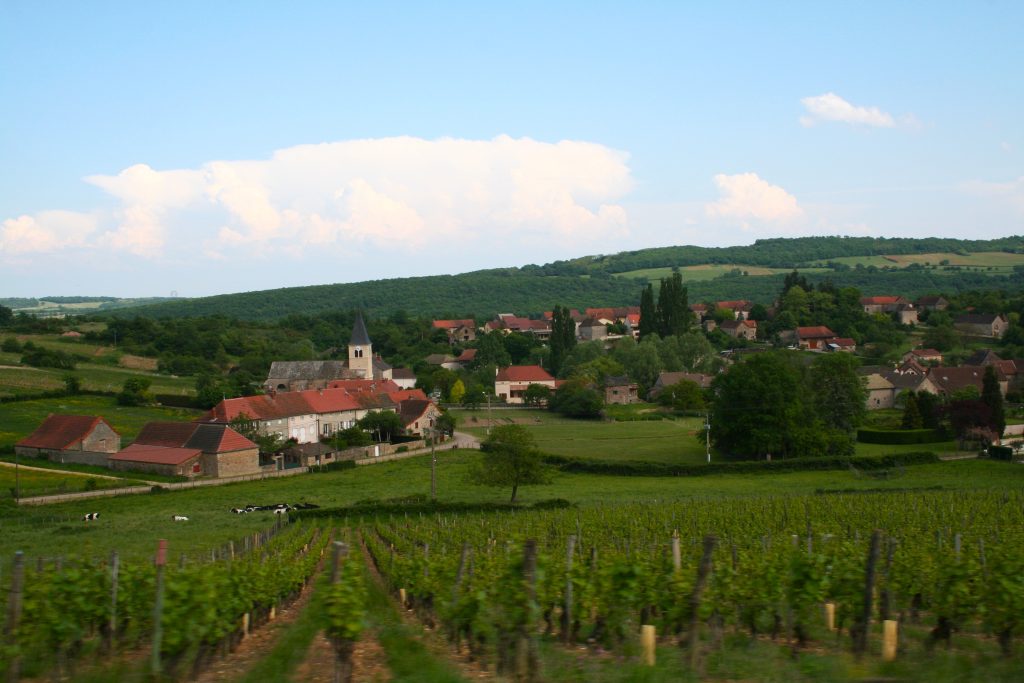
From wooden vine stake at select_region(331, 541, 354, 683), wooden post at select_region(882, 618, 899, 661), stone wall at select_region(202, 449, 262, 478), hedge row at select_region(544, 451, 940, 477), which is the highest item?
wooden vine stake at select_region(331, 541, 354, 683)

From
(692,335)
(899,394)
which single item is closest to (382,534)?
(899,394)

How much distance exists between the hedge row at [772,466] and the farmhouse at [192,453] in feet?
68.2

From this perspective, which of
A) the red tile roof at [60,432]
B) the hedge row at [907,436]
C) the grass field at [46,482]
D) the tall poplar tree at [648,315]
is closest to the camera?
the grass field at [46,482]

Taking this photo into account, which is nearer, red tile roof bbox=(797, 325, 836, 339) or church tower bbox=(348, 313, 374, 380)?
church tower bbox=(348, 313, 374, 380)

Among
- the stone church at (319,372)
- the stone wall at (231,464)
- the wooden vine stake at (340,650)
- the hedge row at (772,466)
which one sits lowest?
the hedge row at (772,466)

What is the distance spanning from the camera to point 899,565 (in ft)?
43.0

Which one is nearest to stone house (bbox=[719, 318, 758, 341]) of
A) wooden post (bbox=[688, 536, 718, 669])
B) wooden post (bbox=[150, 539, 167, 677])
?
wooden post (bbox=[688, 536, 718, 669])

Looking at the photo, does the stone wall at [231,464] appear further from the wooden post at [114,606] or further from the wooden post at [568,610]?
the wooden post at [568,610]

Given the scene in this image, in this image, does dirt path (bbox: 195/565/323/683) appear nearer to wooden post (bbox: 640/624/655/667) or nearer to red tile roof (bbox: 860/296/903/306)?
wooden post (bbox: 640/624/655/667)

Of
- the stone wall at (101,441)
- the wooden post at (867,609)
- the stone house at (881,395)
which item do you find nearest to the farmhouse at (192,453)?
the stone wall at (101,441)

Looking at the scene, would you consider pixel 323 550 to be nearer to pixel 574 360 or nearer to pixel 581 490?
pixel 581 490

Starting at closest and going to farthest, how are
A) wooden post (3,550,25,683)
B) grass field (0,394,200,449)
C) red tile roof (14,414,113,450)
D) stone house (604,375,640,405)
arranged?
wooden post (3,550,25,683)
red tile roof (14,414,113,450)
grass field (0,394,200,449)
stone house (604,375,640,405)

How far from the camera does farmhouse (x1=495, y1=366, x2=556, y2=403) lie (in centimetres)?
8731

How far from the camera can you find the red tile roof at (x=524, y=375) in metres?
87.3
